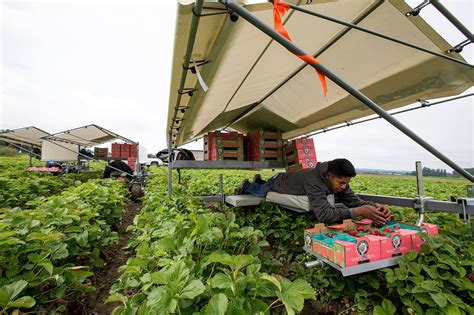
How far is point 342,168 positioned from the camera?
8.59ft

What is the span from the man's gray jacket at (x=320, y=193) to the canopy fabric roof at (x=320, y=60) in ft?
3.62

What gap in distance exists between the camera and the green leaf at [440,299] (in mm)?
1233

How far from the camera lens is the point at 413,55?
6.59ft

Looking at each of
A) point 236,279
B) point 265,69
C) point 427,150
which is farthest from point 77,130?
point 427,150

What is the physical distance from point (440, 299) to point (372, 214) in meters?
1.11

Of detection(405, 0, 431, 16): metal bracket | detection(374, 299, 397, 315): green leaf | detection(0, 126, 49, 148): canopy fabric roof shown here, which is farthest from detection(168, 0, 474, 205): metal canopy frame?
detection(0, 126, 49, 148): canopy fabric roof

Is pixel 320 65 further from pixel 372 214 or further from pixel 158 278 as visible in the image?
pixel 372 214

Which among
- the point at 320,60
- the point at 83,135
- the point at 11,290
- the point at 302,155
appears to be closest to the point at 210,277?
the point at 11,290

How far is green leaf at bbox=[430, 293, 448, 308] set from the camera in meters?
1.23

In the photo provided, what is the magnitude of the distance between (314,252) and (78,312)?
200cm

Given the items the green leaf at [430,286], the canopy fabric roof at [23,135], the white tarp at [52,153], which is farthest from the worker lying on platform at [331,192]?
the canopy fabric roof at [23,135]

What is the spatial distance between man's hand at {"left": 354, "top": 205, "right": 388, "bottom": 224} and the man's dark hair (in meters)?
0.42

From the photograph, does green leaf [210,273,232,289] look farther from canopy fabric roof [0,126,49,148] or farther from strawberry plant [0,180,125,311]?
canopy fabric roof [0,126,49,148]

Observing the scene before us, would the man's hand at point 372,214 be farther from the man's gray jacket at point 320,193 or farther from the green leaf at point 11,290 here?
the green leaf at point 11,290
